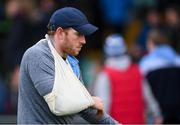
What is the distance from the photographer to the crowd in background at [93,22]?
44.6ft

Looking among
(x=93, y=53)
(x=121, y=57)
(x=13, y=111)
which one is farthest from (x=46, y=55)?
(x=93, y=53)

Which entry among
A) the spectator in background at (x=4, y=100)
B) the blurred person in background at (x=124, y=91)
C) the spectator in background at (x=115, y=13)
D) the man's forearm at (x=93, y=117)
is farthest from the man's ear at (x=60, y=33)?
the spectator in background at (x=115, y=13)

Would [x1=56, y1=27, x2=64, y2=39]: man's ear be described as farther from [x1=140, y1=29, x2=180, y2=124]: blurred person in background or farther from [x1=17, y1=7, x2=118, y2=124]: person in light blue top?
[x1=140, y1=29, x2=180, y2=124]: blurred person in background

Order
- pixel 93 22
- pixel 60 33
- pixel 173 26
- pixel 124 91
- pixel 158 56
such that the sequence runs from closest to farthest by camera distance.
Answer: pixel 60 33 < pixel 124 91 < pixel 158 56 < pixel 173 26 < pixel 93 22

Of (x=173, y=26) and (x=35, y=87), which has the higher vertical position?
(x=35, y=87)

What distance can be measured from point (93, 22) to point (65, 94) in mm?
8091

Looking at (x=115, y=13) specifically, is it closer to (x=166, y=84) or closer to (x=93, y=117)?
(x=166, y=84)

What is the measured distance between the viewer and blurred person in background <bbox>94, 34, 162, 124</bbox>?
11.0m

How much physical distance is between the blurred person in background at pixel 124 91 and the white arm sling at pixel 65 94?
157 inches

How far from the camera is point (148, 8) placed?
49.5 ft

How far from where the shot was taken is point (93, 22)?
48.6 ft

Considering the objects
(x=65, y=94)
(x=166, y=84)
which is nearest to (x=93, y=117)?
(x=65, y=94)

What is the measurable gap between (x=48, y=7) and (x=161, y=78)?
11.1 ft

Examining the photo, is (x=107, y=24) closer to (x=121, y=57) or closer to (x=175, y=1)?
(x=175, y=1)
